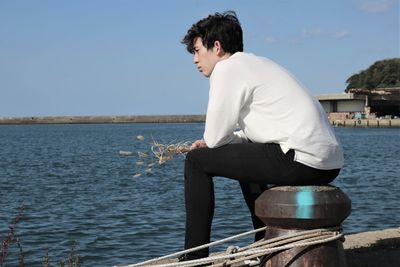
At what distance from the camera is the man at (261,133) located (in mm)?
3295

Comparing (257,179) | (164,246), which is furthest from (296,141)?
(164,246)

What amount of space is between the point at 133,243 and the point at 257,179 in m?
6.81

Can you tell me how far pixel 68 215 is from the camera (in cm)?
1336

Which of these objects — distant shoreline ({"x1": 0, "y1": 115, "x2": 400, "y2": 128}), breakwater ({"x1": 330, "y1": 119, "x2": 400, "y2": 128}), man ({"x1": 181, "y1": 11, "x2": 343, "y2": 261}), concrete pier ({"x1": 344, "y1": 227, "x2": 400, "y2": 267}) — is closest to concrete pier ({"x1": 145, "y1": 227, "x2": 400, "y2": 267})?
concrete pier ({"x1": 344, "y1": 227, "x2": 400, "y2": 267})

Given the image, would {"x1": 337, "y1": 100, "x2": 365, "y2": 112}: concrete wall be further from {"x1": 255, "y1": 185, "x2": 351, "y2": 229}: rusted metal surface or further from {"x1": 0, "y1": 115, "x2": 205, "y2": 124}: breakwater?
{"x1": 255, "y1": 185, "x2": 351, "y2": 229}: rusted metal surface

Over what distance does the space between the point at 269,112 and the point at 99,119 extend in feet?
570

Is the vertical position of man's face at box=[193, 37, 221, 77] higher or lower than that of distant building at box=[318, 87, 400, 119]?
lower

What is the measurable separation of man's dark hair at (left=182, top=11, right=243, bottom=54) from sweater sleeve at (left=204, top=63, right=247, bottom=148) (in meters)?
0.30

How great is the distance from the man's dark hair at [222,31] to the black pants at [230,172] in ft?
2.00

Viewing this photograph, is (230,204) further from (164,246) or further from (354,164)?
(354,164)

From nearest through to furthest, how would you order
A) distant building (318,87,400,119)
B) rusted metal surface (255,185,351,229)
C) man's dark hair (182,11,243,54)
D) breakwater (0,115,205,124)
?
rusted metal surface (255,185,351,229) → man's dark hair (182,11,243,54) → distant building (318,87,400,119) → breakwater (0,115,205,124)

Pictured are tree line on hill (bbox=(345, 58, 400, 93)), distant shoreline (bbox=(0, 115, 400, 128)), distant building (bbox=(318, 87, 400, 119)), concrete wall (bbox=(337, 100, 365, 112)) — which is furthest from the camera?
distant shoreline (bbox=(0, 115, 400, 128))

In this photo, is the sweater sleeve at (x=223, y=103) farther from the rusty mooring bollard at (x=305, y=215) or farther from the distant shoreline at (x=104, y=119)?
the distant shoreline at (x=104, y=119)

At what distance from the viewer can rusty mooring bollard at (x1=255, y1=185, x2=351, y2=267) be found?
126 inches
